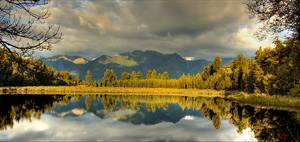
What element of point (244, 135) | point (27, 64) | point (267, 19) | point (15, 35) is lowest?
point (244, 135)

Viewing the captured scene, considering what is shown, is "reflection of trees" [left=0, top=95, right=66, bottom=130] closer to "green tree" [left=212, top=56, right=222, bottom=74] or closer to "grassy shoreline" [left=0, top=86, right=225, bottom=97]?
"grassy shoreline" [left=0, top=86, right=225, bottom=97]

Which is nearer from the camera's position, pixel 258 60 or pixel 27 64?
pixel 27 64

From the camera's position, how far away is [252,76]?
351ft

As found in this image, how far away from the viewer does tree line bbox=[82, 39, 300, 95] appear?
41744mm

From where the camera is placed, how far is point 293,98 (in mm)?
66500

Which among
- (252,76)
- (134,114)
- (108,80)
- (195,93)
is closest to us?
(134,114)

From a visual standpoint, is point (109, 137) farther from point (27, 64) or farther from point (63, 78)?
point (63, 78)

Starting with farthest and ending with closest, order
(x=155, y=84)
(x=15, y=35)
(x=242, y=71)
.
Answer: (x=155, y=84) → (x=242, y=71) → (x=15, y=35)

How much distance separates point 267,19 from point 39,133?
2180 cm

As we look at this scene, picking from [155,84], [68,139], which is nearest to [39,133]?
[68,139]

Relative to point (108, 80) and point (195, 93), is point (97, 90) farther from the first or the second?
point (195, 93)

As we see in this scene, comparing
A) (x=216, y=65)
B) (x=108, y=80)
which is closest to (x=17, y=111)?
(x=216, y=65)

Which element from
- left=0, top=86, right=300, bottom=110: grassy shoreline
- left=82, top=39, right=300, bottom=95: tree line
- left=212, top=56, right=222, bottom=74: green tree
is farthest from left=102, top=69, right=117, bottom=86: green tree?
left=212, top=56, right=222, bottom=74: green tree

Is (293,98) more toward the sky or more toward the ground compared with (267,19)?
more toward the ground
